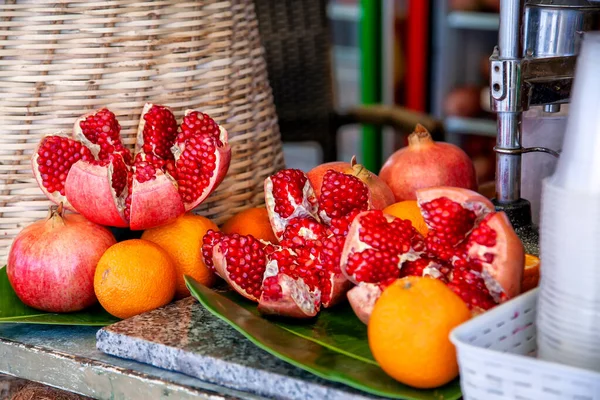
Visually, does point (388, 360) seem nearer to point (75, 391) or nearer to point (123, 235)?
point (75, 391)

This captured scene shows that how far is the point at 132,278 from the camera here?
93 cm

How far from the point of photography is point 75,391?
0.89 metres

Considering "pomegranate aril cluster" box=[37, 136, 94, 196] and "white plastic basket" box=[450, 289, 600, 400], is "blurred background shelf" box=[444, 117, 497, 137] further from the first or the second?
"white plastic basket" box=[450, 289, 600, 400]

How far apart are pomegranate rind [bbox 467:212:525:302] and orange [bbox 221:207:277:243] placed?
13.4 inches

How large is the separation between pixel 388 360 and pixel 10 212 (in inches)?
22.2

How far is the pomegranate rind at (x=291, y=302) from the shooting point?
87 cm

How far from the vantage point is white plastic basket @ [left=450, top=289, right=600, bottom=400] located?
0.62 meters

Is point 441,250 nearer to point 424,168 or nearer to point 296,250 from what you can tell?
point 296,250

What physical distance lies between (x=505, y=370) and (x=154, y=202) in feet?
1.54

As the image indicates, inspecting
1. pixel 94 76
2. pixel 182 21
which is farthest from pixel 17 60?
pixel 182 21

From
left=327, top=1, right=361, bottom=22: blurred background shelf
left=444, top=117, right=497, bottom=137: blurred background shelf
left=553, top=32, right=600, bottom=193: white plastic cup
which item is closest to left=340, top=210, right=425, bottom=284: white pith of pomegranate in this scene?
left=553, top=32, right=600, bottom=193: white plastic cup

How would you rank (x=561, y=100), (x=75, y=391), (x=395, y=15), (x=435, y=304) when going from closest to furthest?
1. (x=435, y=304)
2. (x=75, y=391)
3. (x=561, y=100)
4. (x=395, y=15)

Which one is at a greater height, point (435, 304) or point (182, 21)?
point (182, 21)

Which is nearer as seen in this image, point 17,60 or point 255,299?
point 255,299
